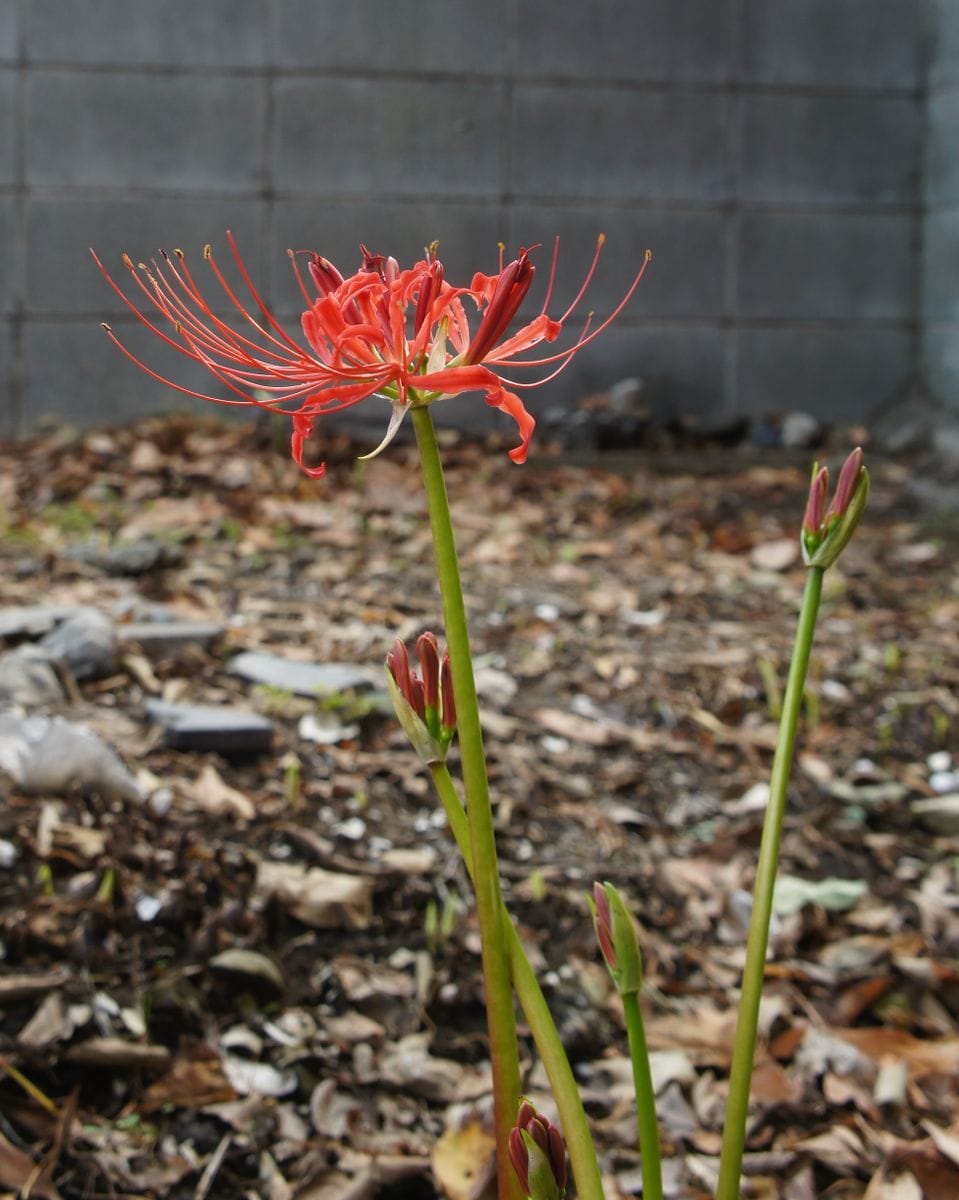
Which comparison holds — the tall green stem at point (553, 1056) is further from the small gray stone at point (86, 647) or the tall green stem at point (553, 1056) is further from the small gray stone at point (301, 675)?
the small gray stone at point (86, 647)

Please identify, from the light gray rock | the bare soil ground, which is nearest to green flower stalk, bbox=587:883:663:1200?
the bare soil ground

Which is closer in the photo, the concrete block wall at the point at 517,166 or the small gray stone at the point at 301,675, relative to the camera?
the small gray stone at the point at 301,675

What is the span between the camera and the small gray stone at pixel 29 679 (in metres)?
2.19

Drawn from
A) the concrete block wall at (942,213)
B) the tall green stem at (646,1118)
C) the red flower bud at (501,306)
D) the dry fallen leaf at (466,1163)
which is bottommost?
the dry fallen leaf at (466,1163)

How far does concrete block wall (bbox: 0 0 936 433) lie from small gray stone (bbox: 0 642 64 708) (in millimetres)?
2200

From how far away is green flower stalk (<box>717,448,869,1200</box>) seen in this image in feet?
3.09

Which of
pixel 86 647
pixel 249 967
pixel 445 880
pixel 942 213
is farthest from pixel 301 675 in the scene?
pixel 942 213

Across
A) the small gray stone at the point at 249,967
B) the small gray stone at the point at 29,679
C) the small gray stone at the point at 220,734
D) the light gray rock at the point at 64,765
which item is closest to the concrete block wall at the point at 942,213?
the small gray stone at the point at 220,734

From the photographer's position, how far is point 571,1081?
0.87 meters

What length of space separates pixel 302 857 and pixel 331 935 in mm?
171

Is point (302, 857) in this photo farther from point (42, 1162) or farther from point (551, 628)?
point (551, 628)

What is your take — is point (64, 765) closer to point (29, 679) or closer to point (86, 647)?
point (29, 679)

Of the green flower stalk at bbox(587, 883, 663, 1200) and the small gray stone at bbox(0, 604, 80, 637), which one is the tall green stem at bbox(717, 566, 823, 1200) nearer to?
the green flower stalk at bbox(587, 883, 663, 1200)

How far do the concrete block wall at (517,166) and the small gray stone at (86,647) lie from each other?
208 cm
